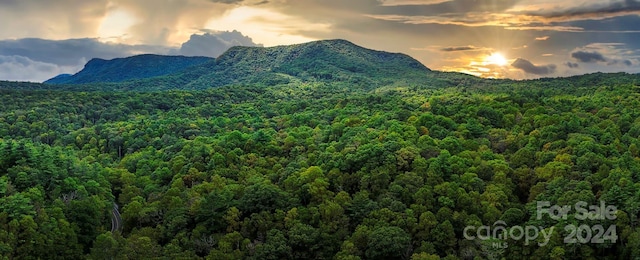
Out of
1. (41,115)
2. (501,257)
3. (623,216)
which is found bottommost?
(501,257)

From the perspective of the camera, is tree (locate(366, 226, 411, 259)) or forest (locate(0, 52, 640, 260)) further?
forest (locate(0, 52, 640, 260))

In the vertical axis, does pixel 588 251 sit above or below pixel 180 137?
below

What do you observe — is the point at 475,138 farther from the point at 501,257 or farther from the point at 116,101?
the point at 116,101

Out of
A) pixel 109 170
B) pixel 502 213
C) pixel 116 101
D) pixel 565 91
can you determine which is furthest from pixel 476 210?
pixel 116 101

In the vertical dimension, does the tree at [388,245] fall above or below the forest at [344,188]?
below

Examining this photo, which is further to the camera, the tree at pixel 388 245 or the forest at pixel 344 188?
the forest at pixel 344 188

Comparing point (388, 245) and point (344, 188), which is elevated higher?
point (344, 188)

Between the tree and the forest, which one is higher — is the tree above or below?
below

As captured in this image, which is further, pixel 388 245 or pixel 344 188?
pixel 344 188
